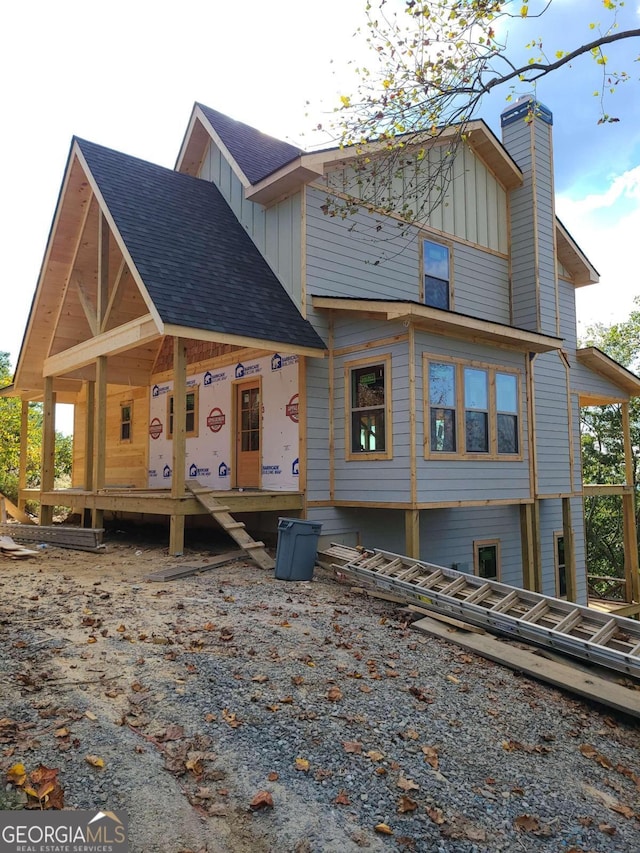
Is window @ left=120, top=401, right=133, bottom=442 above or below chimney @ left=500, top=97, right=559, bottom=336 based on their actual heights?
below

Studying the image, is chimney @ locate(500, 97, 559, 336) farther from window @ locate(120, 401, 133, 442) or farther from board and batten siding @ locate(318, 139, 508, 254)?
window @ locate(120, 401, 133, 442)

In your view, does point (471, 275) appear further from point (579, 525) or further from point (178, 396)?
point (178, 396)

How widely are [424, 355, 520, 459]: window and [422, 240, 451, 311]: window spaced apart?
8.99 ft

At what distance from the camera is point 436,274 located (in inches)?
534

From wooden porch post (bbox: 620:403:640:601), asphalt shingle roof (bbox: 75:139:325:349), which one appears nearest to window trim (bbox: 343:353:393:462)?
asphalt shingle roof (bbox: 75:139:325:349)

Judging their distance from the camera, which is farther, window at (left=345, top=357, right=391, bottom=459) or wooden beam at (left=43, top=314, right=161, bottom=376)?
window at (left=345, top=357, right=391, bottom=459)

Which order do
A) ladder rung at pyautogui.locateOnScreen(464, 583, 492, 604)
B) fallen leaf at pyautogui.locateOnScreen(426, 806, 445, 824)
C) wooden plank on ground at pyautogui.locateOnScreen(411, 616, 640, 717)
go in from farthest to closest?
ladder rung at pyautogui.locateOnScreen(464, 583, 492, 604)
wooden plank on ground at pyautogui.locateOnScreen(411, 616, 640, 717)
fallen leaf at pyautogui.locateOnScreen(426, 806, 445, 824)

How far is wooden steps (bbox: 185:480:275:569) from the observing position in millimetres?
9266

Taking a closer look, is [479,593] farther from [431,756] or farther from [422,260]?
[422,260]

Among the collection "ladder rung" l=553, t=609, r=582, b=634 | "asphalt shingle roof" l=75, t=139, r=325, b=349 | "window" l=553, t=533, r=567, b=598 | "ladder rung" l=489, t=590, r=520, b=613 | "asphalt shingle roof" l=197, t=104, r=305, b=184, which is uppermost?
"asphalt shingle roof" l=197, t=104, r=305, b=184

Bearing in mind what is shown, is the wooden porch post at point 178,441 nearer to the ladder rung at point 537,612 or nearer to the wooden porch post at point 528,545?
the ladder rung at point 537,612

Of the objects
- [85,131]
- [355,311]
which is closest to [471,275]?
[355,311]

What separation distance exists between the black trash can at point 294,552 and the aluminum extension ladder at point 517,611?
86 centimetres

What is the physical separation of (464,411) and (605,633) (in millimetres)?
4949
